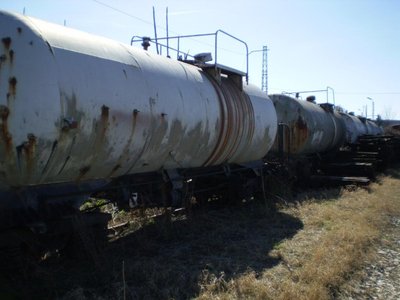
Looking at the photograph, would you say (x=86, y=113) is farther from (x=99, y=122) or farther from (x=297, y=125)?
(x=297, y=125)

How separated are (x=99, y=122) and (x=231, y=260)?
269 centimetres

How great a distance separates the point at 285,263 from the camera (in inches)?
257

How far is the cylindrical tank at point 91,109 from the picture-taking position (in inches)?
186

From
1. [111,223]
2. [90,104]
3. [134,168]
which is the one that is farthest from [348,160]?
[90,104]

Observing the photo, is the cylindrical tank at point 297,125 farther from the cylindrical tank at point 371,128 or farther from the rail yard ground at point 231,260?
the cylindrical tank at point 371,128

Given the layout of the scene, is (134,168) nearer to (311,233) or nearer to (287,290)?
(287,290)

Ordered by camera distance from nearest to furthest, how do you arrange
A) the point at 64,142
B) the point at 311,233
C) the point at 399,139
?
the point at 64,142
the point at 311,233
the point at 399,139

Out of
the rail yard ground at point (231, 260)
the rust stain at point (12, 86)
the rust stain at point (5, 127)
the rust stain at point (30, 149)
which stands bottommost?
the rail yard ground at point (231, 260)

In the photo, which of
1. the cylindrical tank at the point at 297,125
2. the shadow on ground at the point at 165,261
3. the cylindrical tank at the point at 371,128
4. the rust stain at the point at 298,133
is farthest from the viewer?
the cylindrical tank at the point at 371,128

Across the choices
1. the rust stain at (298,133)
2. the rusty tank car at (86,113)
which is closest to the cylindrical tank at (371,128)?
the rust stain at (298,133)

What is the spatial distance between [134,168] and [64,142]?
1.61 m

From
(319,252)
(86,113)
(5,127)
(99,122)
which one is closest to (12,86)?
(5,127)

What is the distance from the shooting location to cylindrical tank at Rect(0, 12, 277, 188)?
4723mm

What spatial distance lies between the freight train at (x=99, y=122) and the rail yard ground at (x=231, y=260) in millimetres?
714
